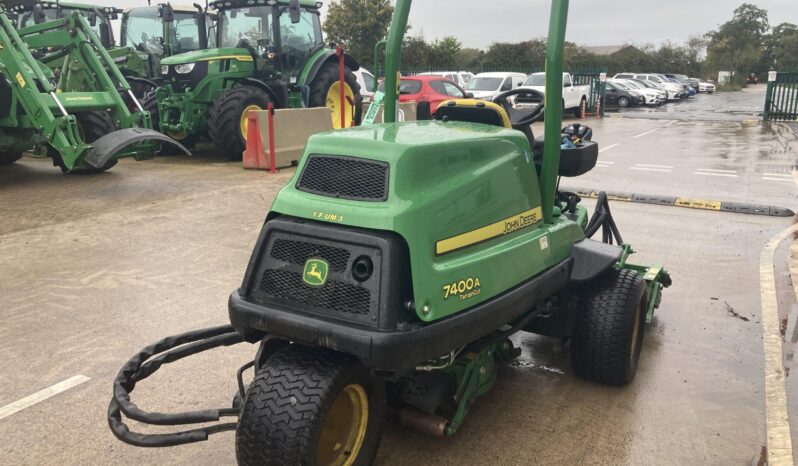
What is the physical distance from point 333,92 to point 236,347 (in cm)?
1000

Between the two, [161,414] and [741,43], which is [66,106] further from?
[741,43]

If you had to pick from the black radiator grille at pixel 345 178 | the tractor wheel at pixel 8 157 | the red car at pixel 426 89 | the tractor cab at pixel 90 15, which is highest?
the tractor cab at pixel 90 15

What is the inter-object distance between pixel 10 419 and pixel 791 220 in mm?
7853

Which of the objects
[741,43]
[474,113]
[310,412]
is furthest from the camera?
[741,43]

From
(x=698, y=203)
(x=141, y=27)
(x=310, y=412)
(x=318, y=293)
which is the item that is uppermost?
(x=141, y=27)

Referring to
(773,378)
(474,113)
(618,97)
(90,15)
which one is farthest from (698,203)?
(618,97)

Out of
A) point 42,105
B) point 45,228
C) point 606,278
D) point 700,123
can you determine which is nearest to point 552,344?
point 606,278

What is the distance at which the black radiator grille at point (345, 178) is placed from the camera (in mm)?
2621

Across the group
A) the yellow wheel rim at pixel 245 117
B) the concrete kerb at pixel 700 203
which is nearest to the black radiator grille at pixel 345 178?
the concrete kerb at pixel 700 203

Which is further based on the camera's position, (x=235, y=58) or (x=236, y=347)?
(x=235, y=58)

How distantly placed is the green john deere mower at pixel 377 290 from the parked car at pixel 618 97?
29.1 metres

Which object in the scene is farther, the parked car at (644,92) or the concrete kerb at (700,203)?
the parked car at (644,92)

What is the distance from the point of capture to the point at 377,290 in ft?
8.00

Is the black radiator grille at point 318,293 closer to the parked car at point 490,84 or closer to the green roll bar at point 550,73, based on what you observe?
the green roll bar at point 550,73
